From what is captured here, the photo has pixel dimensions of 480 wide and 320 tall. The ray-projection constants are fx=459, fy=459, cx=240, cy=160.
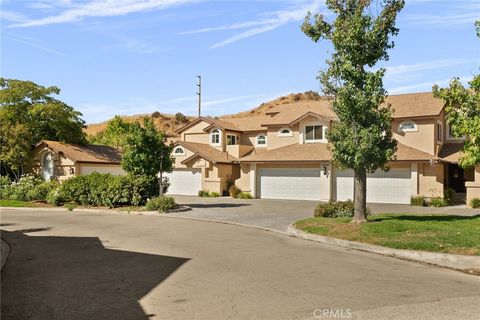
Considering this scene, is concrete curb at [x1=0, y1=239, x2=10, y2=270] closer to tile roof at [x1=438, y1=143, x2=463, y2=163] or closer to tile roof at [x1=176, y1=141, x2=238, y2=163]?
tile roof at [x1=176, y1=141, x2=238, y2=163]

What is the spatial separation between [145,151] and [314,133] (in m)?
14.7

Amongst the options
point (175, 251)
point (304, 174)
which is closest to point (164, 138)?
point (304, 174)

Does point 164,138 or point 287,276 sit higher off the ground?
point 164,138

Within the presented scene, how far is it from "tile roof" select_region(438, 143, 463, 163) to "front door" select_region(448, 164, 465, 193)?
7.05ft

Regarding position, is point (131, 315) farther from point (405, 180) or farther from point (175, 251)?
point (405, 180)

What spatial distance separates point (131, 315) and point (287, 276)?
3.81 metres

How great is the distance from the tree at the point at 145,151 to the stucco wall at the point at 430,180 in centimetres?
1597

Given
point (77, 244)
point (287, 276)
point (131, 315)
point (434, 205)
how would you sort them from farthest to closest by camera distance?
point (434, 205) < point (77, 244) < point (287, 276) < point (131, 315)

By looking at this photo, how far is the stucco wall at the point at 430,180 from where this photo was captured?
29.2 meters

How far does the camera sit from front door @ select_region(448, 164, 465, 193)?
33500 mm

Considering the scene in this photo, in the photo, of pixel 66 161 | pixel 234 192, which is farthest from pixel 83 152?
pixel 234 192

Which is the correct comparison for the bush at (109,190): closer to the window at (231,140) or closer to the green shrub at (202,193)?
the green shrub at (202,193)

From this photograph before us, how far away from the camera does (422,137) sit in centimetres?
3105

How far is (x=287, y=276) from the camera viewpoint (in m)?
9.62
